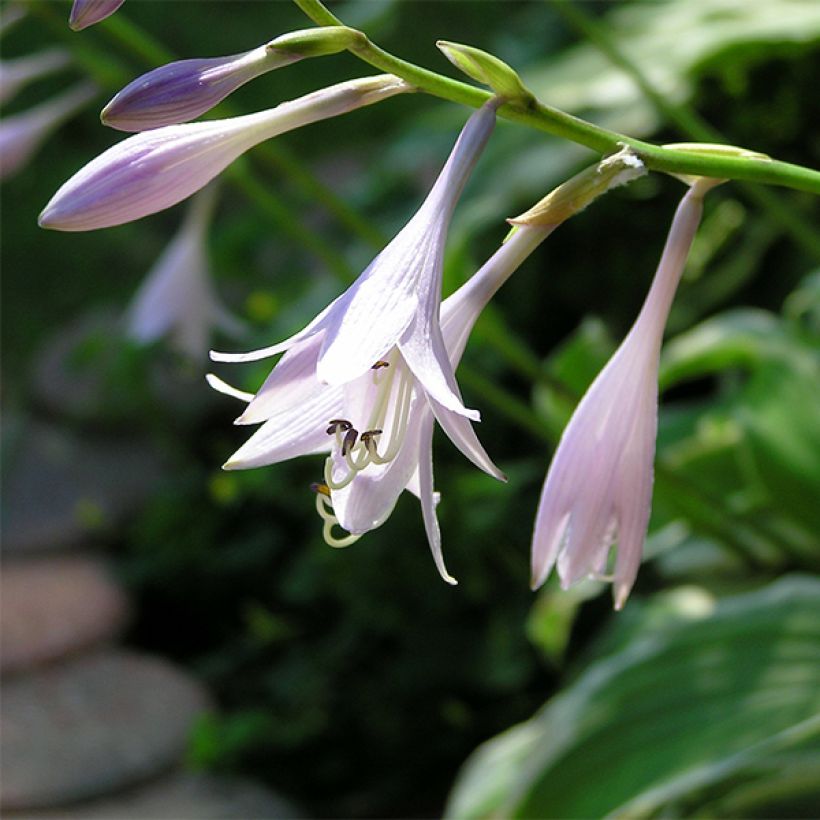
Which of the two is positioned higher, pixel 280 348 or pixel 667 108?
pixel 667 108

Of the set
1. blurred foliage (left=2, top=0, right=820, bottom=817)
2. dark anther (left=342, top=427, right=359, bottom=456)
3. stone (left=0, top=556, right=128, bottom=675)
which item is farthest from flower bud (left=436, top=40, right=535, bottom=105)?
stone (left=0, top=556, right=128, bottom=675)

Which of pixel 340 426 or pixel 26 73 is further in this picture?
pixel 26 73

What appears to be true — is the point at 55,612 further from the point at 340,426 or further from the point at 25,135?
the point at 340,426

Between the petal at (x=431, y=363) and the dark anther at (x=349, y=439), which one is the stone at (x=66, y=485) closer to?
the dark anther at (x=349, y=439)

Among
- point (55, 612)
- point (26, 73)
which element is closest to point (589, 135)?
point (26, 73)

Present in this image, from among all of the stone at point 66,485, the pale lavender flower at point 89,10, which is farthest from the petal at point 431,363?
the stone at point 66,485

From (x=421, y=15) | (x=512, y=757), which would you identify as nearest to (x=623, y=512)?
(x=512, y=757)
